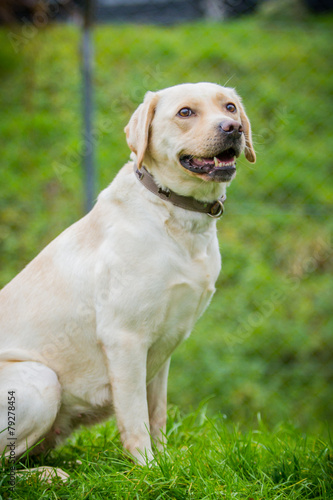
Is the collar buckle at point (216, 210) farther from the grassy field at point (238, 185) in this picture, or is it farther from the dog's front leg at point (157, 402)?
the grassy field at point (238, 185)

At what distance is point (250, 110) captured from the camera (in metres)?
→ 6.39

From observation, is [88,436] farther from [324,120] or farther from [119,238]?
[324,120]

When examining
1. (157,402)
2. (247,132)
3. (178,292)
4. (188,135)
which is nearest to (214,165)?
(188,135)

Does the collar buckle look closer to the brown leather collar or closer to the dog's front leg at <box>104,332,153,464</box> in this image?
the brown leather collar

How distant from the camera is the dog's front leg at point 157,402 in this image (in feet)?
8.71

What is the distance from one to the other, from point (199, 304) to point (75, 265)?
0.59 meters

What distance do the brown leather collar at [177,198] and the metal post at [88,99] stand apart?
1702 millimetres

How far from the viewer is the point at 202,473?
218cm

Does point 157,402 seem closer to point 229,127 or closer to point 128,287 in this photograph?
point 128,287

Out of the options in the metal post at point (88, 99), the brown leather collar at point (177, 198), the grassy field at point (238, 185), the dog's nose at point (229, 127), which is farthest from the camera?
the grassy field at point (238, 185)

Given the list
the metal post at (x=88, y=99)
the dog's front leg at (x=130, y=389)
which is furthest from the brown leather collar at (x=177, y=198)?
the metal post at (x=88, y=99)

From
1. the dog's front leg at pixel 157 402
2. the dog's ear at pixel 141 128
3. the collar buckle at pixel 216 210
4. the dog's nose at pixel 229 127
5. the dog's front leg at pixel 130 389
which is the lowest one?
the dog's front leg at pixel 157 402

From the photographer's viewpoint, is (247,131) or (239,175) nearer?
(247,131)

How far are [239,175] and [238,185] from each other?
0.13m
